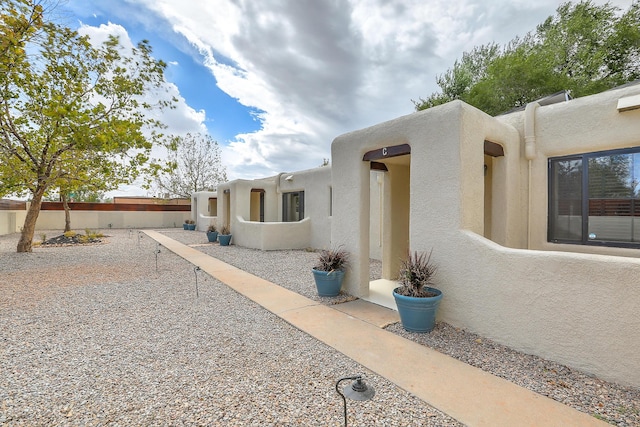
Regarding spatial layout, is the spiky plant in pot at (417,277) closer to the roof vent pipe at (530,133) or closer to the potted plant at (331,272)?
the potted plant at (331,272)

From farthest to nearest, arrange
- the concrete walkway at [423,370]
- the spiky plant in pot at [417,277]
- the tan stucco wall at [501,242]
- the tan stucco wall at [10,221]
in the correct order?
1. the tan stucco wall at [10,221]
2. the spiky plant in pot at [417,277]
3. the tan stucco wall at [501,242]
4. the concrete walkway at [423,370]

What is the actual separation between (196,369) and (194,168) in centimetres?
3090

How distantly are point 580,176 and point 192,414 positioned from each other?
23.0 feet

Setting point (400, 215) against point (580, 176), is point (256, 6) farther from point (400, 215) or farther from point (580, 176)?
point (580, 176)

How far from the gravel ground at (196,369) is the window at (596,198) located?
315 centimetres

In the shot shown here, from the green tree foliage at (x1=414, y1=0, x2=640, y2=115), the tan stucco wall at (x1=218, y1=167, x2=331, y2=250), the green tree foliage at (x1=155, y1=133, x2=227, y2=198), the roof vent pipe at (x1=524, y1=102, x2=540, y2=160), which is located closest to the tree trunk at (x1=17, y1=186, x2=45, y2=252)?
the tan stucco wall at (x1=218, y1=167, x2=331, y2=250)

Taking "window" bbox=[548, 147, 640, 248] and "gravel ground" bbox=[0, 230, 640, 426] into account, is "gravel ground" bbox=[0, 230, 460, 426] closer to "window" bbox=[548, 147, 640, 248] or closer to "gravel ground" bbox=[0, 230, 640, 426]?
"gravel ground" bbox=[0, 230, 640, 426]

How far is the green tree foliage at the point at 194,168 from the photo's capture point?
3022cm

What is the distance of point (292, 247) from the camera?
1323 cm

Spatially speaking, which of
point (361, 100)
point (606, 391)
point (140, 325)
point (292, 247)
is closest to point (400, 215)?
point (606, 391)

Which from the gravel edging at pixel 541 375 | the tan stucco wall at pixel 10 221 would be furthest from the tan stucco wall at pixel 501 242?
the tan stucco wall at pixel 10 221

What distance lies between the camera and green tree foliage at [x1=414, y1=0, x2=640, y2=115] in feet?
48.4

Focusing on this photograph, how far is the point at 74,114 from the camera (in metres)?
7.96

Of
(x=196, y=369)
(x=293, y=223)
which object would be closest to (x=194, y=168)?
(x=293, y=223)
